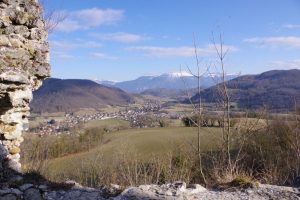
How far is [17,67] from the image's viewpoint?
20.7 feet

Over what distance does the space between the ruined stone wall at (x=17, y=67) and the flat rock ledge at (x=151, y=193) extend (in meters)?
0.57

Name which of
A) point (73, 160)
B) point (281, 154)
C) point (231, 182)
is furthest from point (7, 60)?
point (73, 160)

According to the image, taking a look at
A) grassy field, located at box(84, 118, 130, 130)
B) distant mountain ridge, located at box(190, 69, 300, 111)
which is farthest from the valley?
grassy field, located at box(84, 118, 130, 130)

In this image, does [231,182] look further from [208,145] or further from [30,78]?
[208,145]

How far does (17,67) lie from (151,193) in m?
3.14

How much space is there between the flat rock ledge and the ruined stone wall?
22.3 inches

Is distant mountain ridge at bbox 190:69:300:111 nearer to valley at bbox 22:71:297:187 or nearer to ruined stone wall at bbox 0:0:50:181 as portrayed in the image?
valley at bbox 22:71:297:187

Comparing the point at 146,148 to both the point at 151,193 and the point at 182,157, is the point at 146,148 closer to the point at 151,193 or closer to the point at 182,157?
the point at 182,157

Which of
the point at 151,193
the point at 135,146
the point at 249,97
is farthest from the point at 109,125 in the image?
the point at 151,193

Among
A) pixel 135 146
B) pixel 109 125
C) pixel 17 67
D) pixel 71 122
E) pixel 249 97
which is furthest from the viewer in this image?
pixel 71 122

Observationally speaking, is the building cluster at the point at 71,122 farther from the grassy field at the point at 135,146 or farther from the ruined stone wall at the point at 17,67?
the ruined stone wall at the point at 17,67

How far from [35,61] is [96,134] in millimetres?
31999

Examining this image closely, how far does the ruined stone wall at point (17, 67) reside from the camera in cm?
619

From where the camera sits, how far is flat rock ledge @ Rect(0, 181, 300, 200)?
21.5ft
